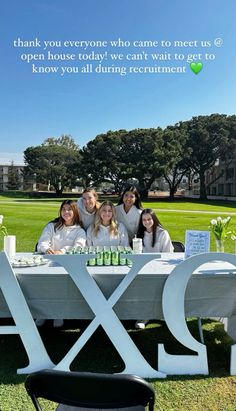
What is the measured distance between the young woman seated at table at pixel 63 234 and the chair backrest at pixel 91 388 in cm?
253

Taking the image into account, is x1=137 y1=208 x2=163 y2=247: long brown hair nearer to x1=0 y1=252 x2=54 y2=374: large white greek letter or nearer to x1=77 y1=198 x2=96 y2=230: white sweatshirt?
x1=77 y1=198 x2=96 y2=230: white sweatshirt

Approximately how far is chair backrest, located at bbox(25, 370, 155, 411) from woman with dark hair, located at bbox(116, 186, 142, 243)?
9.66 ft

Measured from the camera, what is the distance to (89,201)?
407 cm

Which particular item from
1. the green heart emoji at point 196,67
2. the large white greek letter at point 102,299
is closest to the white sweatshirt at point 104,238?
the large white greek letter at point 102,299

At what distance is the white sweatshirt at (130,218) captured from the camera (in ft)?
13.8

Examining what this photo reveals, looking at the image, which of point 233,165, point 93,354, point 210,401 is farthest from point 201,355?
point 233,165

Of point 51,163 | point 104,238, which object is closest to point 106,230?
point 104,238

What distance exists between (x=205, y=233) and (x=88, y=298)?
1.30m

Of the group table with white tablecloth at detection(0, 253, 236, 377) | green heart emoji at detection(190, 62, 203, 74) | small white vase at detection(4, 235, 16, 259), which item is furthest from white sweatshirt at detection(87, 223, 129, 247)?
green heart emoji at detection(190, 62, 203, 74)

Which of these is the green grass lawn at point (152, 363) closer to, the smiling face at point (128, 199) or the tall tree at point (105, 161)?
the smiling face at point (128, 199)

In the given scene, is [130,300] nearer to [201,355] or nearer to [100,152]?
[201,355]

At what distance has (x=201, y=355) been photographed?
9.31ft

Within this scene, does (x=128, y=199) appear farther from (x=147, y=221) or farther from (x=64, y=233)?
(x=64, y=233)

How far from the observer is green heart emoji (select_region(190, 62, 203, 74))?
6151 mm
